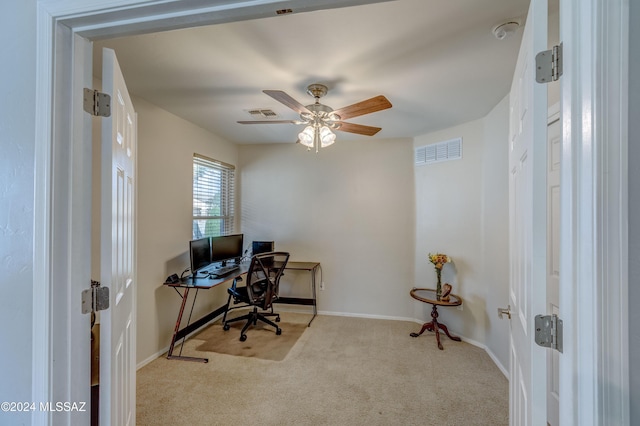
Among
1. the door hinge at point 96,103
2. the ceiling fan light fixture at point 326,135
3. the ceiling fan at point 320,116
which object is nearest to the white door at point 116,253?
the door hinge at point 96,103

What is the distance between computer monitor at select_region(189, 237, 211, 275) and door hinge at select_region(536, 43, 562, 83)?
3045 mm

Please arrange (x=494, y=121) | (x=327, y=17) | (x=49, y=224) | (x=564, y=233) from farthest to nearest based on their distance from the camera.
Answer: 1. (x=494, y=121)
2. (x=327, y=17)
3. (x=49, y=224)
4. (x=564, y=233)

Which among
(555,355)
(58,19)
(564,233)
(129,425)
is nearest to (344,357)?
(555,355)

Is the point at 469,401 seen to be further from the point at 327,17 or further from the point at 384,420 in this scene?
the point at 327,17

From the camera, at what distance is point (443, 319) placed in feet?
11.3

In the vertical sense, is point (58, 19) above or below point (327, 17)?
below

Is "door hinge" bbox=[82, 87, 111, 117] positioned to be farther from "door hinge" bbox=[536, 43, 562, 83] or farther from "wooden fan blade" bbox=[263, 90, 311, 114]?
"door hinge" bbox=[536, 43, 562, 83]

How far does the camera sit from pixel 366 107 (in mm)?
2061

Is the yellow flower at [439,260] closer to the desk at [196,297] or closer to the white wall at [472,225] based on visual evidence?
the white wall at [472,225]

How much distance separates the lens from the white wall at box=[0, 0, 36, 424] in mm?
843

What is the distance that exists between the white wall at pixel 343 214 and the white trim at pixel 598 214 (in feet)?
10.6

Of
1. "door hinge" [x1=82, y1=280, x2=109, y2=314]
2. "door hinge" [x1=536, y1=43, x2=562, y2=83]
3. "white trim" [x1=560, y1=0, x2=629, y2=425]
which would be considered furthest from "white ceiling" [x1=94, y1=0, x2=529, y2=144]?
"door hinge" [x1=82, y1=280, x2=109, y2=314]

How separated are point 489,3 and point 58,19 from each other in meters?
1.75

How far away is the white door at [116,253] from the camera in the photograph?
100 centimetres
